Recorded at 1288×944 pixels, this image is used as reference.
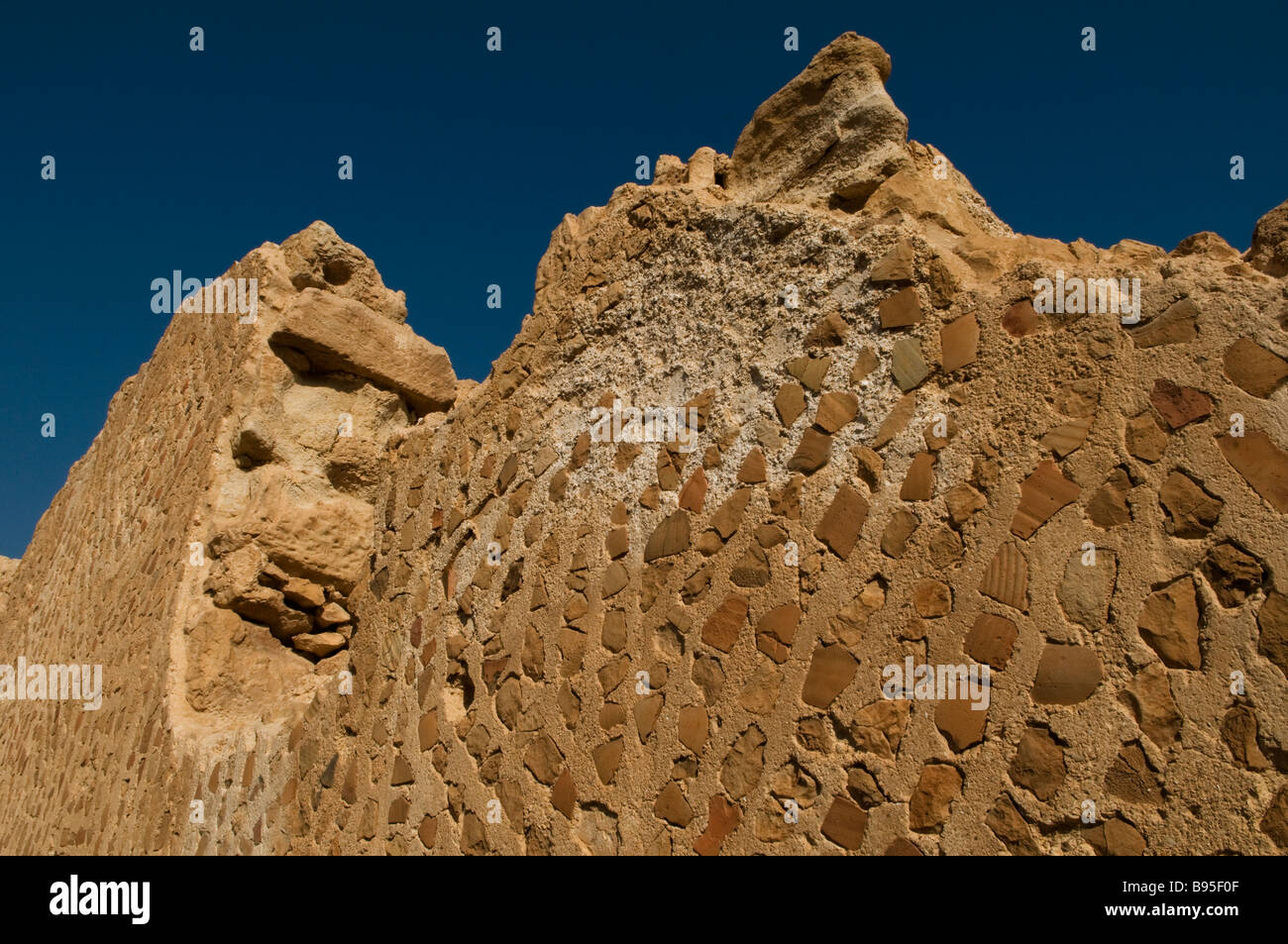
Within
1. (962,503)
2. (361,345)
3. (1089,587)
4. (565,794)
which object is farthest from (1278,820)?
(361,345)

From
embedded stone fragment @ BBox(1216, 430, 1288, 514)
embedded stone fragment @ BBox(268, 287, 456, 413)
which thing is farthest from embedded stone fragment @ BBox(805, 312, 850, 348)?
embedded stone fragment @ BBox(268, 287, 456, 413)

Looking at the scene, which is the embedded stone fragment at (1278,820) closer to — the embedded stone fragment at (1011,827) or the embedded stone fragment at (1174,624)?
the embedded stone fragment at (1174,624)

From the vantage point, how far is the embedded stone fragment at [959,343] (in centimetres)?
235

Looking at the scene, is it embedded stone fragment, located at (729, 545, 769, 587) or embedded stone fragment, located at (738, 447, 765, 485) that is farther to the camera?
embedded stone fragment, located at (738, 447, 765, 485)

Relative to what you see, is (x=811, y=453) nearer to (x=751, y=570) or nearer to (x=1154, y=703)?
(x=751, y=570)

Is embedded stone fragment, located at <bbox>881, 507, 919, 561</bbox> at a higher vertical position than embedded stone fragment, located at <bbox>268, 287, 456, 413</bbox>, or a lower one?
lower

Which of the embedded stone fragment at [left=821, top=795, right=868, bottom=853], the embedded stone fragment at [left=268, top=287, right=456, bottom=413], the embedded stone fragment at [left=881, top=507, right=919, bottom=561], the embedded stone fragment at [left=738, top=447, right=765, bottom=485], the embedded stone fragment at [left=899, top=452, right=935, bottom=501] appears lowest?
the embedded stone fragment at [left=821, top=795, right=868, bottom=853]

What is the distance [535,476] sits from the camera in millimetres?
3363

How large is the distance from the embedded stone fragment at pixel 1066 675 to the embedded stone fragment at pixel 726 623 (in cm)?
75

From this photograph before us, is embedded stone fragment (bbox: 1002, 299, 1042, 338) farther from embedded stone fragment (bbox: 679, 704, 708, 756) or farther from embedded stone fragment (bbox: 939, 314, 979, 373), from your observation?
embedded stone fragment (bbox: 679, 704, 708, 756)

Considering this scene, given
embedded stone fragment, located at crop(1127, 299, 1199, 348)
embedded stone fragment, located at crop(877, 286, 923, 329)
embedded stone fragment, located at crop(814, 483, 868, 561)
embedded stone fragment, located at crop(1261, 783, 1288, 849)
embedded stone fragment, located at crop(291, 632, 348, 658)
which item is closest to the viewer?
embedded stone fragment, located at crop(1261, 783, 1288, 849)

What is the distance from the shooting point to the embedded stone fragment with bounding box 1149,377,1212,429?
1976 mm

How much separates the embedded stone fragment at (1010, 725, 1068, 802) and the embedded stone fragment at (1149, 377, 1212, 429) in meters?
0.68

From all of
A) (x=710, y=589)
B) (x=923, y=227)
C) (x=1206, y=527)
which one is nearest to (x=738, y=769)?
(x=710, y=589)
